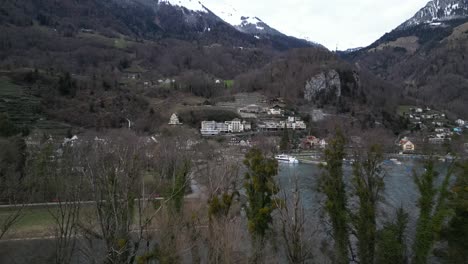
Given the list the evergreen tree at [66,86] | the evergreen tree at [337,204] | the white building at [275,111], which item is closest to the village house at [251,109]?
the white building at [275,111]

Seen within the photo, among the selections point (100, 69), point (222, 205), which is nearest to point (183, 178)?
point (222, 205)

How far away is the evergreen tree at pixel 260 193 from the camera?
19.6 m

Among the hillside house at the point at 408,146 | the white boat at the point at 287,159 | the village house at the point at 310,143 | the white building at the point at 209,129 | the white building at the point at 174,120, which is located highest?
the white building at the point at 174,120

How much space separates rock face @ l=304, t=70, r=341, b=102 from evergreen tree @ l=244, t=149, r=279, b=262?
123m

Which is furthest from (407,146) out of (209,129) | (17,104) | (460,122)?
(460,122)

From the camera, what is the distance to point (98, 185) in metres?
14.7

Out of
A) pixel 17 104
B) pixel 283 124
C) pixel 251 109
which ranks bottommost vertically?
pixel 283 124

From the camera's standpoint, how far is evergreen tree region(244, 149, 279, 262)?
19609 mm

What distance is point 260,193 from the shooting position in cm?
2031

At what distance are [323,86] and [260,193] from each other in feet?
416

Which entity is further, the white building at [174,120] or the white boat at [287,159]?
the white building at [174,120]

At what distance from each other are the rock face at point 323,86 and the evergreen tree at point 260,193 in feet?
405

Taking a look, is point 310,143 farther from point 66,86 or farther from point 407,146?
point 66,86

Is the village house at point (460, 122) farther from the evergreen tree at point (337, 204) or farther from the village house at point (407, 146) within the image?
the evergreen tree at point (337, 204)
